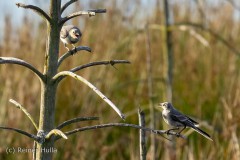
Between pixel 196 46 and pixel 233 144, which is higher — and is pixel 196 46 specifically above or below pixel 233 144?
above

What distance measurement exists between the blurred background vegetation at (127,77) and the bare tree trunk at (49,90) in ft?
7.33

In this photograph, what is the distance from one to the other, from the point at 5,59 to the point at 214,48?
18.3ft

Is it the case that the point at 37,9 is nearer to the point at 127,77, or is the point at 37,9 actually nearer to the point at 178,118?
the point at 178,118

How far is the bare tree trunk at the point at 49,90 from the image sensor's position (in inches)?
47.2

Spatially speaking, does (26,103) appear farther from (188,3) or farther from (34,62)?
(188,3)

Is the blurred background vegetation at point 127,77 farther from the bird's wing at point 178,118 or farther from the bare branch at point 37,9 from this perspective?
the bare branch at point 37,9

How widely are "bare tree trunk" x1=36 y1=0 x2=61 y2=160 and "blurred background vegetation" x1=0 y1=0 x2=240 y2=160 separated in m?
2.23

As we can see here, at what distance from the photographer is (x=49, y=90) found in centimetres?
121

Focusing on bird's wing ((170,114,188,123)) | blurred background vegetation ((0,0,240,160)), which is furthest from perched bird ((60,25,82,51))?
blurred background vegetation ((0,0,240,160))

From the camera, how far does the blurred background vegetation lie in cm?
420

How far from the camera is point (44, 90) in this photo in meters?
1.20

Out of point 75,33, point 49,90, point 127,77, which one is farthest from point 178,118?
point 127,77

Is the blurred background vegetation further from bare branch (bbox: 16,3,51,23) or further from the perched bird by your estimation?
bare branch (bbox: 16,3,51,23)

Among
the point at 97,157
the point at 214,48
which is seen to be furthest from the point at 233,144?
the point at 214,48
